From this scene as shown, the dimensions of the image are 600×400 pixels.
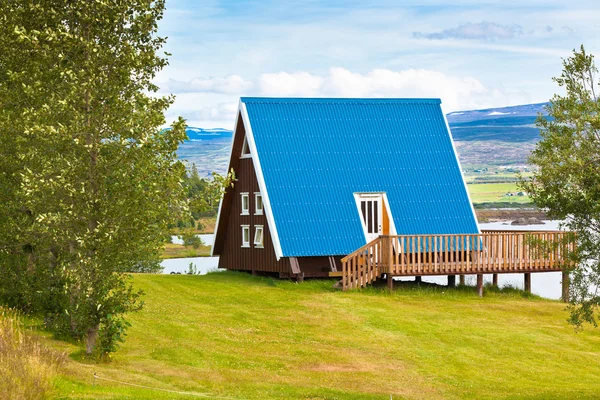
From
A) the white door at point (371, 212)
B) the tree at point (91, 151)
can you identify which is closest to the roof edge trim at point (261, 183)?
the white door at point (371, 212)

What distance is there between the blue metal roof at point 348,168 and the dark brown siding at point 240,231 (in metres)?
1.26

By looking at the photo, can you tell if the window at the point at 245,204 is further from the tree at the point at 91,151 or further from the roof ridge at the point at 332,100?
the tree at the point at 91,151

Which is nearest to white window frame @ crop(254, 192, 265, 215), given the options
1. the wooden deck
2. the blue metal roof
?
the blue metal roof

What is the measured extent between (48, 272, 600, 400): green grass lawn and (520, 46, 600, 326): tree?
3.42m

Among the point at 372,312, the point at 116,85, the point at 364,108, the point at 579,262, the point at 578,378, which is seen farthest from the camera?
the point at 364,108

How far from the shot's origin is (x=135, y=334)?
25188 mm

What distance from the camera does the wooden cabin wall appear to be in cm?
3634

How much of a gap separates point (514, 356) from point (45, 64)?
14.4 m

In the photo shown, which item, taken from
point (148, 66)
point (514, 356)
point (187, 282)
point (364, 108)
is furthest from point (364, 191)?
point (148, 66)

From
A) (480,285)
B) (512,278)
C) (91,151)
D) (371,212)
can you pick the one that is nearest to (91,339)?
(91,151)

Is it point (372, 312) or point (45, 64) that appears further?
point (372, 312)

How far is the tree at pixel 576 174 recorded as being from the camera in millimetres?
19859

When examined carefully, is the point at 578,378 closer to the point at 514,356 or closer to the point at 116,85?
the point at 514,356

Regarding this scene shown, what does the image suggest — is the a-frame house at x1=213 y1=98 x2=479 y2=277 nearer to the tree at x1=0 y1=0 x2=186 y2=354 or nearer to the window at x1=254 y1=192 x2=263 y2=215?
the window at x1=254 y1=192 x2=263 y2=215
